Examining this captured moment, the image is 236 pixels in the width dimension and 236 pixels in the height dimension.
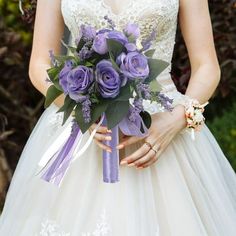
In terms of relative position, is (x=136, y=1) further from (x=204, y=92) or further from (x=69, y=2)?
(x=204, y=92)

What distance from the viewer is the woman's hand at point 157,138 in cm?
228

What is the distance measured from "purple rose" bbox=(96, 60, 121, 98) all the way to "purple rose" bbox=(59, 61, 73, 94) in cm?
9

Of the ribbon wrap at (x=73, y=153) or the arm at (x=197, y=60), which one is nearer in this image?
the ribbon wrap at (x=73, y=153)

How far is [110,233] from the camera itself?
2273mm

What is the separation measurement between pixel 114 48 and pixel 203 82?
0.54m

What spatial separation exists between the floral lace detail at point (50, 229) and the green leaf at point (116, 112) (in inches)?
17.5

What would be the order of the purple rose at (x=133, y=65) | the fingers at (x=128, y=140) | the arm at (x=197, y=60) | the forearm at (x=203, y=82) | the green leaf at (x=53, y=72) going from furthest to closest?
1. the forearm at (x=203, y=82)
2. the arm at (x=197, y=60)
3. the fingers at (x=128, y=140)
4. the green leaf at (x=53, y=72)
5. the purple rose at (x=133, y=65)

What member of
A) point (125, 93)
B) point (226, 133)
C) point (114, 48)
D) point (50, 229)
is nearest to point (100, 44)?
point (114, 48)

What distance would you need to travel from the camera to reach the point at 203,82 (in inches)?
98.2

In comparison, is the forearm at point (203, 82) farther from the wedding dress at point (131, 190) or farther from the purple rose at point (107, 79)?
the purple rose at point (107, 79)

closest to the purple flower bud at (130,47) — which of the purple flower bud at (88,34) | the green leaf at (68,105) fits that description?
the purple flower bud at (88,34)

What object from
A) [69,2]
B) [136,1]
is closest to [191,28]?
[136,1]

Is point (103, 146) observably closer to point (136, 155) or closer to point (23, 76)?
point (136, 155)

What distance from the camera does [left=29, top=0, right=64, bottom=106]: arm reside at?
2545 mm
